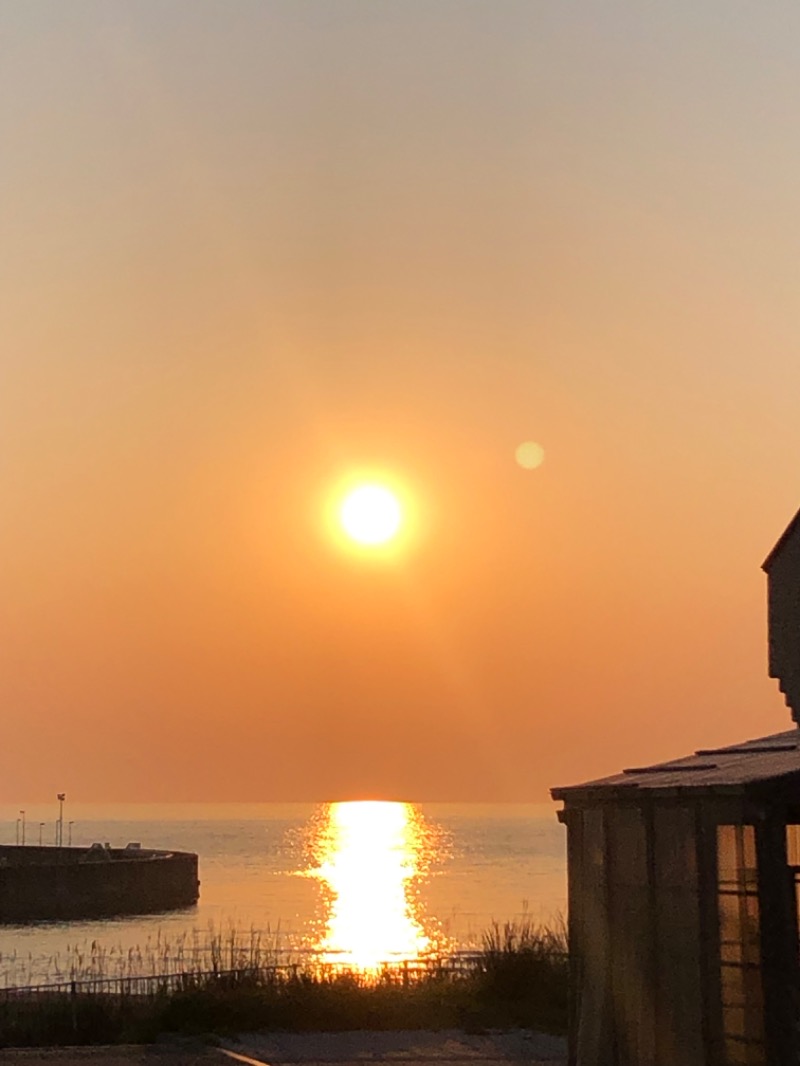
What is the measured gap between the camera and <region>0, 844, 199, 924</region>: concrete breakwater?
9162cm

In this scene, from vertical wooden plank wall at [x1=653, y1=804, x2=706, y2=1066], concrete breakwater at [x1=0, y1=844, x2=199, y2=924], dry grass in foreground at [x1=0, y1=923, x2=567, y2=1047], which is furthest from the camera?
concrete breakwater at [x1=0, y1=844, x2=199, y2=924]

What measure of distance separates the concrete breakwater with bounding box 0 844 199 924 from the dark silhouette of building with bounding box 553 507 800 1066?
7785 centimetres

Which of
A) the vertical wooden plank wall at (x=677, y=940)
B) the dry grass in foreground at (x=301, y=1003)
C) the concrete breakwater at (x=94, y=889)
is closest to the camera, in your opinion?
the vertical wooden plank wall at (x=677, y=940)

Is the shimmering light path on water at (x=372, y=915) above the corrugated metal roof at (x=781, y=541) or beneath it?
beneath

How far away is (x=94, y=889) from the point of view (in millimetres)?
94438

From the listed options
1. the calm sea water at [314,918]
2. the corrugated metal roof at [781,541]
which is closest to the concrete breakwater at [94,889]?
the calm sea water at [314,918]

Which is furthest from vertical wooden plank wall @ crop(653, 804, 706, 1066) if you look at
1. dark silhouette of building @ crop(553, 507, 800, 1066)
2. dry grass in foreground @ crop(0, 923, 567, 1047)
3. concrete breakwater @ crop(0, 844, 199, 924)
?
concrete breakwater @ crop(0, 844, 199, 924)

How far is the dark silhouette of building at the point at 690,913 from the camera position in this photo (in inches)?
593

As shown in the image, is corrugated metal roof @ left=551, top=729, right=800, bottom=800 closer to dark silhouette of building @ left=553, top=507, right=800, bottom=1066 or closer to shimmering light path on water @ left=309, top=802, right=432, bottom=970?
dark silhouette of building @ left=553, top=507, right=800, bottom=1066

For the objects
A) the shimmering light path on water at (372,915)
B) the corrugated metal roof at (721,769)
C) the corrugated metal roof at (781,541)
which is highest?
the corrugated metal roof at (781,541)

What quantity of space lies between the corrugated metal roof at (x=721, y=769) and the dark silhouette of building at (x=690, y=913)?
0.15ft

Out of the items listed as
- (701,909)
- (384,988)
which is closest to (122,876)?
(384,988)

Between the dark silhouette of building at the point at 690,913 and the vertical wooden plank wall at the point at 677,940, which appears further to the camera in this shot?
the vertical wooden plank wall at the point at 677,940

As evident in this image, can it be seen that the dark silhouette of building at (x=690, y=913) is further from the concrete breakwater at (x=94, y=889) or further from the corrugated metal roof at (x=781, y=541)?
the concrete breakwater at (x=94, y=889)
